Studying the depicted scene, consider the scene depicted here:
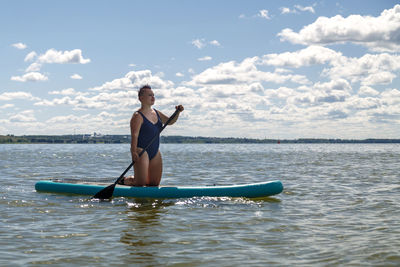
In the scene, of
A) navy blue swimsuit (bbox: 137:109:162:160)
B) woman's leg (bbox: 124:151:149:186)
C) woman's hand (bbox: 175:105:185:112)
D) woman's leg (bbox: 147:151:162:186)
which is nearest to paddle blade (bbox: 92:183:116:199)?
woman's leg (bbox: 124:151:149:186)

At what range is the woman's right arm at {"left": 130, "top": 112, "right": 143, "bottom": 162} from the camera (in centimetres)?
877

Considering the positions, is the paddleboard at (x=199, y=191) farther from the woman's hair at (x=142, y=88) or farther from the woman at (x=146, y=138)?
the woman's hair at (x=142, y=88)

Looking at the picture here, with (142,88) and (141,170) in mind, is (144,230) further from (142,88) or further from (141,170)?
(142,88)

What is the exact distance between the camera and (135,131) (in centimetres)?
883

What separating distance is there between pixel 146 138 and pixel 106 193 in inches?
57.7

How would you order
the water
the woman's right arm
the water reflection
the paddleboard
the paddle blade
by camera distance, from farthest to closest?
the paddle blade < the paddleboard < the woman's right arm < the water reflection < the water

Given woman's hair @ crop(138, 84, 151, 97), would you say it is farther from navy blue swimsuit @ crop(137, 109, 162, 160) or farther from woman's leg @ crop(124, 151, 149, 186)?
woman's leg @ crop(124, 151, 149, 186)

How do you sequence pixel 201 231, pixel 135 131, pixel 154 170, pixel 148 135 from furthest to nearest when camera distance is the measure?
1. pixel 154 170
2. pixel 148 135
3. pixel 135 131
4. pixel 201 231

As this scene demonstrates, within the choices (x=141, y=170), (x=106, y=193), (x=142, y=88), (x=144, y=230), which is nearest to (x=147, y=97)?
(x=142, y=88)

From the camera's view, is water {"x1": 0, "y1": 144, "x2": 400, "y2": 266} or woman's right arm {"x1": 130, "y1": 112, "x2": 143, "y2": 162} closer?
water {"x1": 0, "y1": 144, "x2": 400, "y2": 266}

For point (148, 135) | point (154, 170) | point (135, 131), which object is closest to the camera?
point (135, 131)

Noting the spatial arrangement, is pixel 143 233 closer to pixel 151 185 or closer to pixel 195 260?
pixel 195 260

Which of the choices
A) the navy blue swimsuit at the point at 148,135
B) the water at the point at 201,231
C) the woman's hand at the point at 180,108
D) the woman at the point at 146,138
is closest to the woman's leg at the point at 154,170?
the woman at the point at 146,138

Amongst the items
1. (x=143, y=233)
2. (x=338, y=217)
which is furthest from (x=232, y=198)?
(x=143, y=233)
